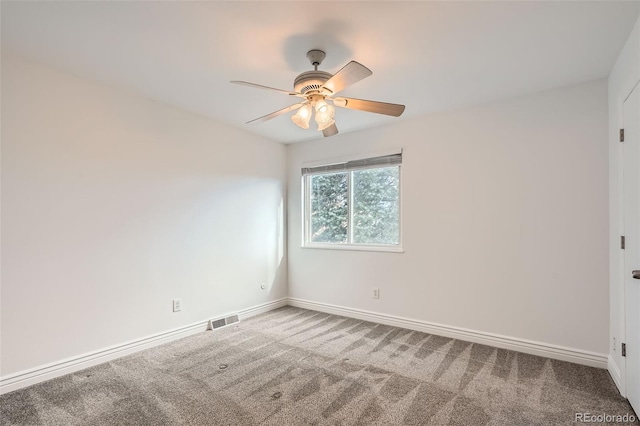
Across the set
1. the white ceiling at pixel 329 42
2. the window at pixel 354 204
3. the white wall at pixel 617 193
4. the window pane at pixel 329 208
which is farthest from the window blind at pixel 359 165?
the white wall at pixel 617 193

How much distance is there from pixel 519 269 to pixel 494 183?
83 centimetres

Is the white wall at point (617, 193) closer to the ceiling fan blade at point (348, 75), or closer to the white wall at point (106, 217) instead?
the ceiling fan blade at point (348, 75)

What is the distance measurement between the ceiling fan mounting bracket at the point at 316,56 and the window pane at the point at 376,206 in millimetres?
1867

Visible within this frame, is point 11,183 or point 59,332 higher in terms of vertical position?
point 11,183

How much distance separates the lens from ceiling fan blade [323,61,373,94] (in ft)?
5.66

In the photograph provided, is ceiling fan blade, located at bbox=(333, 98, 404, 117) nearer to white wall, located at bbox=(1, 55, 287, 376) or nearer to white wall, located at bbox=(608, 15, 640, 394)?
white wall, located at bbox=(608, 15, 640, 394)

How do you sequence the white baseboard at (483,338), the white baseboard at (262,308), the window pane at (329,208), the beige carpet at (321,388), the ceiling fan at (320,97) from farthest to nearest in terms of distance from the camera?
1. the window pane at (329,208)
2. the white baseboard at (262,308)
3. the white baseboard at (483,338)
4. the ceiling fan at (320,97)
5. the beige carpet at (321,388)

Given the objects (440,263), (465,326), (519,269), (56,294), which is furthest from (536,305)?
(56,294)

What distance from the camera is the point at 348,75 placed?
1820 millimetres

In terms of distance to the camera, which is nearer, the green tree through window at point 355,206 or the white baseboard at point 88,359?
the white baseboard at point 88,359

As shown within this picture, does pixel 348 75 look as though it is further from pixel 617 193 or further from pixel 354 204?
pixel 354 204

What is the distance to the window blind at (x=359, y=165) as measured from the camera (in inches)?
143

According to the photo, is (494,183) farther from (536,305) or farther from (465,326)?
(465,326)

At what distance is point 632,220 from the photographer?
2004mm
